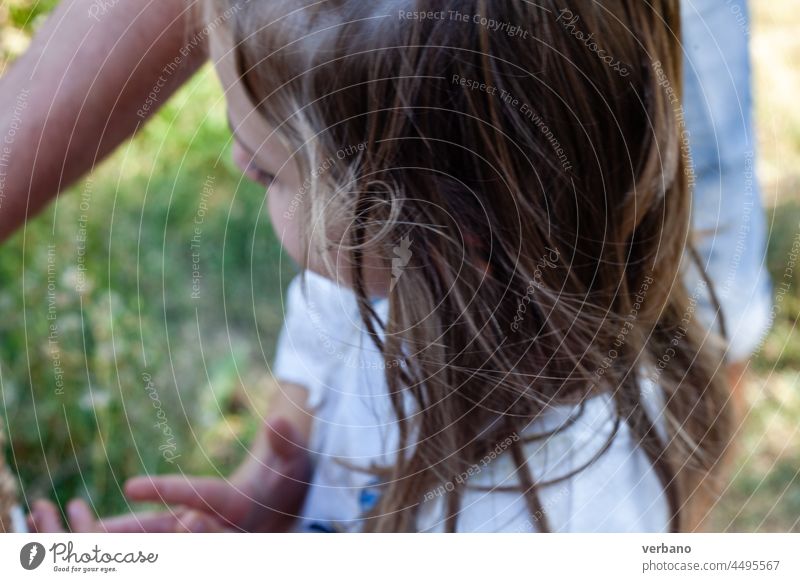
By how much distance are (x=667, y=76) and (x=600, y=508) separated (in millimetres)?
258

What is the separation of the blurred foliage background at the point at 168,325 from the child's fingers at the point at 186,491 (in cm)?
2

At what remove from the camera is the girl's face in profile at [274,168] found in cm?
40

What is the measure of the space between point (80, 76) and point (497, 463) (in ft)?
1.08

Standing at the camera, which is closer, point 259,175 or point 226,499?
point 259,175

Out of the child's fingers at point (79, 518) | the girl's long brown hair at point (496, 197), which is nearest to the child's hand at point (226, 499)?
the child's fingers at point (79, 518)

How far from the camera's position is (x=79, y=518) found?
46cm

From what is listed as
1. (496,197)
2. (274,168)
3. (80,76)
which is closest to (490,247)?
(496,197)

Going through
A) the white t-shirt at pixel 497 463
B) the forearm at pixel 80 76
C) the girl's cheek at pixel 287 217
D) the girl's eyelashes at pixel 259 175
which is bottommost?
the white t-shirt at pixel 497 463

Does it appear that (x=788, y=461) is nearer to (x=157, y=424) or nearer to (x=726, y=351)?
(x=726, y=351)

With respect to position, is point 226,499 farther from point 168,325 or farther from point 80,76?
point 80,76

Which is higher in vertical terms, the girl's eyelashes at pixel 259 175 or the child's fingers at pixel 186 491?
the girl's eyelashes at pixel 259 175

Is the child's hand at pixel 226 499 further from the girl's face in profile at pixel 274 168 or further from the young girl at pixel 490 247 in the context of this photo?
the girl's face in profile at pixel 274 168

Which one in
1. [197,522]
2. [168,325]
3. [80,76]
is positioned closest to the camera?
[80,76]
